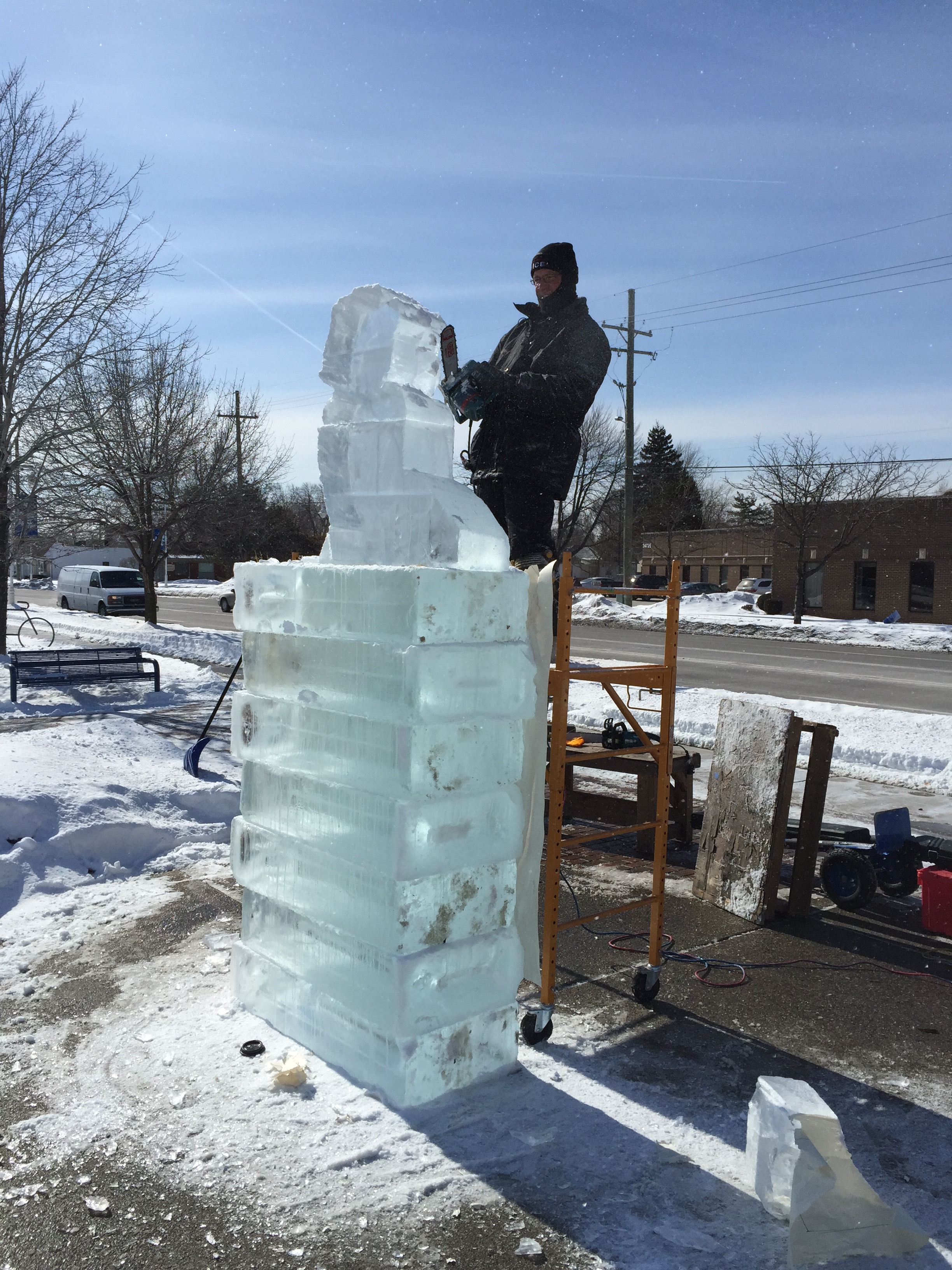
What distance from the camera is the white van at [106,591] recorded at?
108ft

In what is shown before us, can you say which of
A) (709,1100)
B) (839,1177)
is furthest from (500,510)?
(839,1177)

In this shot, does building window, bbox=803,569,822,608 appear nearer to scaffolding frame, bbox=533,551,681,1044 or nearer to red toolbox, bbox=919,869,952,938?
red toolbox, bbox=919,869,952,938

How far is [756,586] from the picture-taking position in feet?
165

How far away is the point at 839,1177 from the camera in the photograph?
2.88 metres

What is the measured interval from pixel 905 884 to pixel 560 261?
4283 millimetres

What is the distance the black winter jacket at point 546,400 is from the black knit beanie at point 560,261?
0.14 metres

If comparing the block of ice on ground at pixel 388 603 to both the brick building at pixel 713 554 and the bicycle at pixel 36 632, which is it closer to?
the bicycle at pixel 36 632

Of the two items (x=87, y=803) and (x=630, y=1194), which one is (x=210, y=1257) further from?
(x=87, y=803)

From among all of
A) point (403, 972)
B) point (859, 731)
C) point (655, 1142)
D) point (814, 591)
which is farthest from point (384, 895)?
point (814, 591)

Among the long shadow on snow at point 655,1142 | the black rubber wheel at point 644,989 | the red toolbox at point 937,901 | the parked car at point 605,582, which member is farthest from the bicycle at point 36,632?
the parked car at point 605,582

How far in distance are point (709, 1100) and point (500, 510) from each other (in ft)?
9.00

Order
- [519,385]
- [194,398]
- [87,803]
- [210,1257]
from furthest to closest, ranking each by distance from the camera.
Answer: [194,398]
[87,803]
[519,385]
[210,1257]

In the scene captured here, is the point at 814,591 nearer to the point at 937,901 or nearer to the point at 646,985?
the point at 937,901

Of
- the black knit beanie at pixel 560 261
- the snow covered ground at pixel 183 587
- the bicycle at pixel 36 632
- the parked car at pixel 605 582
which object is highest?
the black knit beanie at pixel 560 261
